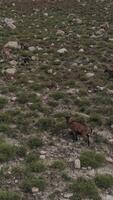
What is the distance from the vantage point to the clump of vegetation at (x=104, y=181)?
33.4 ft

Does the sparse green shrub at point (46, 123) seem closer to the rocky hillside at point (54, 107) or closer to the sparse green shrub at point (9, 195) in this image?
the rocky hillside at point (54, 107)

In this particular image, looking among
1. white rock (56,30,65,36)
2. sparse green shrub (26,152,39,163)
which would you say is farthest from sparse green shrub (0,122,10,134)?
white rock (56,30,65,36)

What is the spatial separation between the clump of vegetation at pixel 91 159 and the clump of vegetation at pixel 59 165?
48cm

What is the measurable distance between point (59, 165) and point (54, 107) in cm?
351

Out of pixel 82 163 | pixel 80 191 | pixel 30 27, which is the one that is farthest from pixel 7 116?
pixel 30 27

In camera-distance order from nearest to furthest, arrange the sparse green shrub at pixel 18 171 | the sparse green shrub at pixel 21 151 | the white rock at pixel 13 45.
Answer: the sparse green shrub at pixel 18 171 < the sparse green shrub at pixel 21 151 < the white rock at pixel 13 45

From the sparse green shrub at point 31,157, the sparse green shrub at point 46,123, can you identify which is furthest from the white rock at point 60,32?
the sparse green shrub at point 31,157

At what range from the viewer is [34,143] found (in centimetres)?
1153

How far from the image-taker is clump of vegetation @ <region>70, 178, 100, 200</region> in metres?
9.72

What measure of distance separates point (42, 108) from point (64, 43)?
291 inches

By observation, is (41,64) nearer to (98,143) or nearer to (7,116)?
(7,116)

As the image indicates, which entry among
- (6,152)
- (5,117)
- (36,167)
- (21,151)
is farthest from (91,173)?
(5,117)

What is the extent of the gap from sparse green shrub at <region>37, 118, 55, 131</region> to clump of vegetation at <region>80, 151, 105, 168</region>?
5.25ft

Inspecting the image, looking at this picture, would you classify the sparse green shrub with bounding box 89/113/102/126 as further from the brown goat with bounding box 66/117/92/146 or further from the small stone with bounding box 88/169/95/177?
the small stone with bounding box 88/169/95/177
